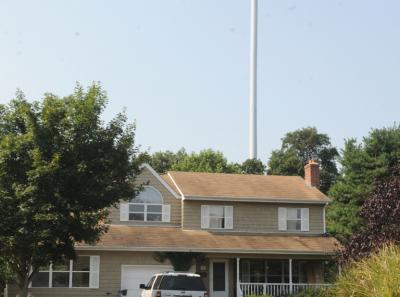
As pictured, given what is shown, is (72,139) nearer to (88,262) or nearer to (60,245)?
(60,245)

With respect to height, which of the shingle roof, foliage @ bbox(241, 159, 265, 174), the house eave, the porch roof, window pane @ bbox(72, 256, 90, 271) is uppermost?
foliage @ bbox(241, 159, 265, 174)

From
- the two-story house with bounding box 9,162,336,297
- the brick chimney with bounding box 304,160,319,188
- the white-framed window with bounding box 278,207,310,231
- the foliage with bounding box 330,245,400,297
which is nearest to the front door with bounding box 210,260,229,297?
the two-story house with bounding box 9,162,336,297

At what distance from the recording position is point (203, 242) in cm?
3189

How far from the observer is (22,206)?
64.8 feet

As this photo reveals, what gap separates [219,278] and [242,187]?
5.35 m

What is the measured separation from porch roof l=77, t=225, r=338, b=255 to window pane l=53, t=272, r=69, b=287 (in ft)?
6.37

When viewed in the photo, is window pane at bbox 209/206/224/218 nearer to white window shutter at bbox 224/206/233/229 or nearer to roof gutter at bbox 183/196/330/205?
white window shutter at bbox 224/206/233/229

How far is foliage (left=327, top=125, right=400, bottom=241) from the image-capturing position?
41.6 metres

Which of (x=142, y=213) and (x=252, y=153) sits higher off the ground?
(x=252, y=153)

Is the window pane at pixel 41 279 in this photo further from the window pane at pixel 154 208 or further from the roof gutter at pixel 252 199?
the roof gutter at pixel 252 199

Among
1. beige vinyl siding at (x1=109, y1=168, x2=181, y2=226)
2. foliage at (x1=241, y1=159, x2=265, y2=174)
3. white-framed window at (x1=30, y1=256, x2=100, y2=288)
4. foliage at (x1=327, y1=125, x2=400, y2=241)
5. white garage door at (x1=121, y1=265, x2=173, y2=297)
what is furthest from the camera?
foliage at (x1=241, y1=159, x2=265, y2=174)

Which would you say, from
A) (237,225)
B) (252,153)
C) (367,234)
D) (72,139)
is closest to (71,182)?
(72,139)

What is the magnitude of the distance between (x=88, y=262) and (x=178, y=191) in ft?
19.7

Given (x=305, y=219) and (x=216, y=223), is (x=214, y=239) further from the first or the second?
(x=305, y=219)
